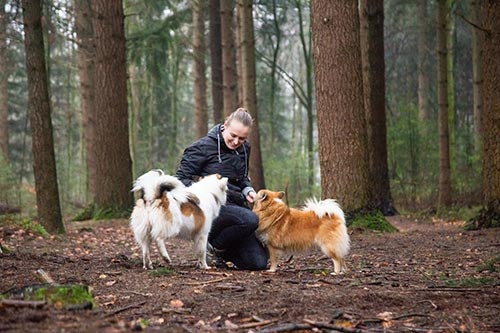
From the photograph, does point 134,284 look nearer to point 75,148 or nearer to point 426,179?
point 426,179

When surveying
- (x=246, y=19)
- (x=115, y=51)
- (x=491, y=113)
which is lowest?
(x=491, y=113)

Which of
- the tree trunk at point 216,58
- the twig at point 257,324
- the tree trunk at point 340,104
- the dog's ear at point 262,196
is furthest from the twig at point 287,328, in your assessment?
the tree trunk at point 216,58

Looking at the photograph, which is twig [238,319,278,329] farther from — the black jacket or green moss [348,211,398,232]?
green moss [348,211,398,232]

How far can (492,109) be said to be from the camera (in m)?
11.9

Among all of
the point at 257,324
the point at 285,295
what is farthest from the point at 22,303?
the point at 285,295

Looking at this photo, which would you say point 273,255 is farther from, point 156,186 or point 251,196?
point 156,186

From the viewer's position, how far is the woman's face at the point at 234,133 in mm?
7527

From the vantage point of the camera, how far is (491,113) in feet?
→ 39.1

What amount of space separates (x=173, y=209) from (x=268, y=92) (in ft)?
99.7

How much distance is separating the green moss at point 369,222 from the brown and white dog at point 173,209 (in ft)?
14.5

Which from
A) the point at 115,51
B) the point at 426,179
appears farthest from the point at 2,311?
the point at 426,179

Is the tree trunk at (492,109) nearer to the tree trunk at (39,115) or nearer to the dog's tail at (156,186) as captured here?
the dog's tail at (156,186)

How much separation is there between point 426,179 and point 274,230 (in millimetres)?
15333

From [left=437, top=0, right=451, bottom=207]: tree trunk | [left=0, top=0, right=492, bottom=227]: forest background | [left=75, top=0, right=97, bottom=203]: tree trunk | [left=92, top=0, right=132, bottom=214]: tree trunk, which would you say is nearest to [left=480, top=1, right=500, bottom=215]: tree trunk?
[left=0, top=0, right=492, bottom=227]: forest background
